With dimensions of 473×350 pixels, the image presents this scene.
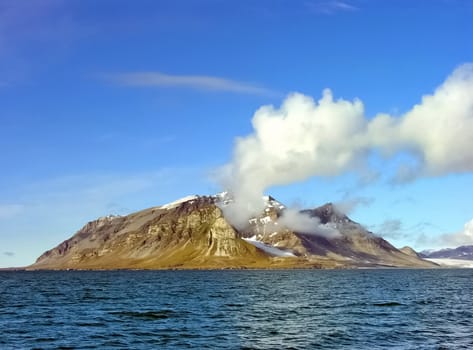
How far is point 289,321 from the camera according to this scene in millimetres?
73750

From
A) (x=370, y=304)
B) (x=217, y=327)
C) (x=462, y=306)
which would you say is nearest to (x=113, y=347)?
(x=217, y=327)

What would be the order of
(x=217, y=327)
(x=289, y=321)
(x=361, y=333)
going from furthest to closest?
(x=289, y=321) < (x=217, y=327) < (x=361, y=333)

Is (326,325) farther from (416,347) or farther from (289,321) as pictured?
(416,347)

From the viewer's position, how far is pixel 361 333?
62.3m

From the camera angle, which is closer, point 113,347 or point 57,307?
point 113,347

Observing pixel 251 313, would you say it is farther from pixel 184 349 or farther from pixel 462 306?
pixel 462 306

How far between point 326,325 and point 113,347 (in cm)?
2744

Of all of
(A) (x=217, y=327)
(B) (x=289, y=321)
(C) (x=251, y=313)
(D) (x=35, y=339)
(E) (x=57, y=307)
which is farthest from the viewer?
(E) (x=57, y=307)

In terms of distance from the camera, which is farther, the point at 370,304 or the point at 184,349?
the point at 370,304

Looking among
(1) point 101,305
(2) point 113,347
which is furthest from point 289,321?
(1) point 101,305

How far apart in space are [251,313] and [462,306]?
39656 millimetres

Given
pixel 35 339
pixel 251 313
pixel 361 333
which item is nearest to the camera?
pixel 35 339

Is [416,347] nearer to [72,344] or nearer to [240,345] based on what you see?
[240,345]

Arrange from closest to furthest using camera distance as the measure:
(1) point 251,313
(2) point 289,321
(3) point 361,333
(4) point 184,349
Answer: (4) point 184,349
(3) point 361,333
(2) point 289,321
(1) point 251,313
